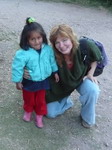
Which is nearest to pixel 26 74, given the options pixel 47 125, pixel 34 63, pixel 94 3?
pixel 34 63

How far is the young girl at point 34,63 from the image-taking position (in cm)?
273

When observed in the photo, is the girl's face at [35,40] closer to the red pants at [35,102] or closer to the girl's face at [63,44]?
the girl's face at [63,44]

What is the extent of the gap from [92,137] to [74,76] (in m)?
0.66

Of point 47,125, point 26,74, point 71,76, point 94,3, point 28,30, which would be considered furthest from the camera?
point 94,3

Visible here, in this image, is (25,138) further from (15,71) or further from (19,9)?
(19,9)

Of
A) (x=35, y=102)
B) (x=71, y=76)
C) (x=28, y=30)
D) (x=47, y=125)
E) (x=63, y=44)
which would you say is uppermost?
(x=28, y=30)

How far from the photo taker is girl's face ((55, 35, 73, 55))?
287 cm

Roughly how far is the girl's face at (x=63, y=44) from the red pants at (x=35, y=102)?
461 millimetres

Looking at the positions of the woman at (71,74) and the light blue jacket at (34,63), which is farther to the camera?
the woman at (71,74)

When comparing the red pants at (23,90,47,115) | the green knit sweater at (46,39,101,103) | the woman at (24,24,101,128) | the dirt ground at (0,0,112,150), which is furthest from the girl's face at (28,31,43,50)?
the dirt ground at (0,0,112,150)

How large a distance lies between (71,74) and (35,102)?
45cm

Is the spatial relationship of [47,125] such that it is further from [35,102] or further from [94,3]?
[94,3]

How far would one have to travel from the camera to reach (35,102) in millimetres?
3125

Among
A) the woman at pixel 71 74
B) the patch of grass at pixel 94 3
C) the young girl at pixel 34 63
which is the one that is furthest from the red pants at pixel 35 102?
the patch of grass at pixel 94 3
